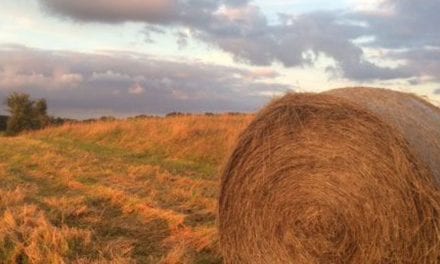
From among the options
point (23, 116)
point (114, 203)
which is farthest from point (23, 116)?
point (114, 203)

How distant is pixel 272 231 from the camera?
625cm

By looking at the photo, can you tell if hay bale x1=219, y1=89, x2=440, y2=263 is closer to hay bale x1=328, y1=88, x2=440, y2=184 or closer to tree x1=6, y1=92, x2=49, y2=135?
hay bale x1=328, y1=88, x2=440, y2=184

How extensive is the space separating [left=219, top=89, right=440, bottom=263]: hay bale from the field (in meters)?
0.48

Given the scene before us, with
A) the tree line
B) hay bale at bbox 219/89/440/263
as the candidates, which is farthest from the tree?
hay bale at bbox 219/89/440/263

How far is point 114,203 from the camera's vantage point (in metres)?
9.34

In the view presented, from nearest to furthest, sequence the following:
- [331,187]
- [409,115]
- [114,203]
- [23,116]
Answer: [409,115] → [331,187] → [114,203] → [23,116]

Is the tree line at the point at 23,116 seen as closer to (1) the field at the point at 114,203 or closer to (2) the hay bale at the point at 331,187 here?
(1) the field at the point at 114,203

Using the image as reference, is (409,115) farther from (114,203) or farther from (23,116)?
(23,116)

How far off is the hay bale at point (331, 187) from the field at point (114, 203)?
0.48 metres

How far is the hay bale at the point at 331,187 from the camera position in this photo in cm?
535

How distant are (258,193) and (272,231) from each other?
393 millimetres

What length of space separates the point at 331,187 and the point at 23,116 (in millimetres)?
36413

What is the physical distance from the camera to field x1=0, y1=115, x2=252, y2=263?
648cm

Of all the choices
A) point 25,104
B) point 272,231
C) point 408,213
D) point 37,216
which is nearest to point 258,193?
point 272,231
